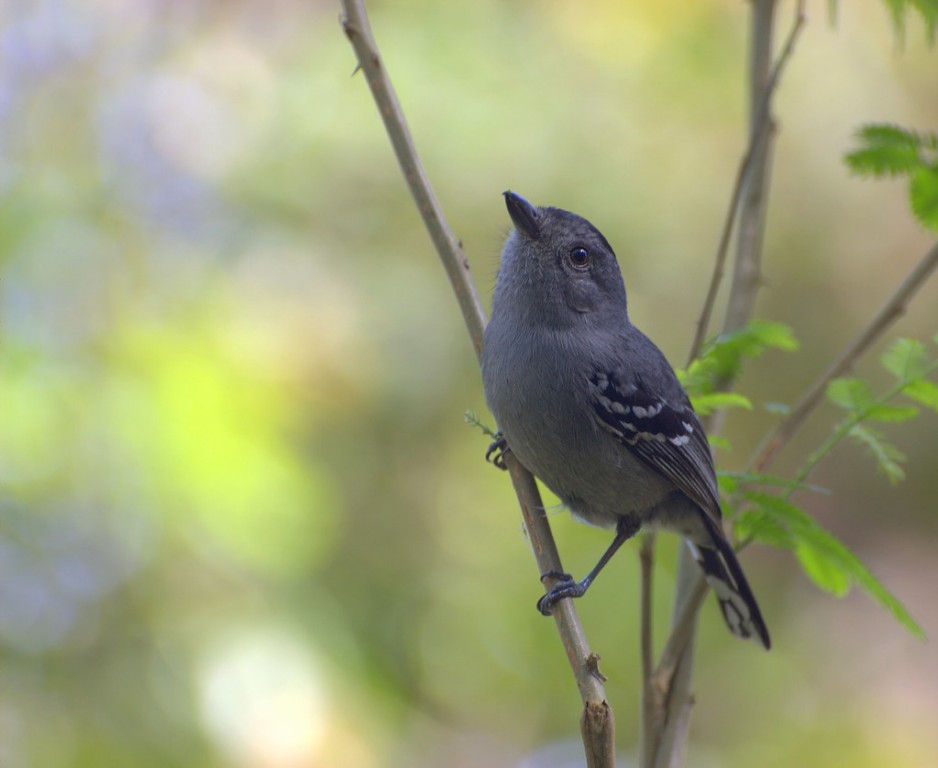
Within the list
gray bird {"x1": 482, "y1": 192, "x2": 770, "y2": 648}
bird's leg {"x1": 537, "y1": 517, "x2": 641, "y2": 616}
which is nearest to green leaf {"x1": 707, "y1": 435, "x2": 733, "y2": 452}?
gray bird {"x1": 482, "y1": 192, "x2": 770, "y2": 648}

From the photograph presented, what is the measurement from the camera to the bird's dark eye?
3.65m

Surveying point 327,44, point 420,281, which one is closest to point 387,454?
point 420,281

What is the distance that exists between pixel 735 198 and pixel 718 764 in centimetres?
353

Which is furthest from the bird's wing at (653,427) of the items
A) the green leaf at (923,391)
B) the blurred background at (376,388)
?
the blurred background at (376,388)

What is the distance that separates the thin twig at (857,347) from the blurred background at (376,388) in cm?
208

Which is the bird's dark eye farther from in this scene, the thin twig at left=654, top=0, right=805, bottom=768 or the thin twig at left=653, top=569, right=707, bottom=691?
the thin twig at left=653, top=569, right=707, bottom=691

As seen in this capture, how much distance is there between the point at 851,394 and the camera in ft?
9.11

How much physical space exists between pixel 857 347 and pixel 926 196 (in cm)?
47

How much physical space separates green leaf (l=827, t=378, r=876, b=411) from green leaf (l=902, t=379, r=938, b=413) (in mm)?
102

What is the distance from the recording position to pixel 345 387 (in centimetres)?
571

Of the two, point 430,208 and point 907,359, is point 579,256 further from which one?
point 907,359

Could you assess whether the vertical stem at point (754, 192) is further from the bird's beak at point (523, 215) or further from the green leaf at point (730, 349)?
the bird's beak at point (523, 215)

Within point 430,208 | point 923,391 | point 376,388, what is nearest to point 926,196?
point 923,391

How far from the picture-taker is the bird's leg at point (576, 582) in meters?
2.50
